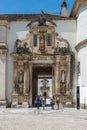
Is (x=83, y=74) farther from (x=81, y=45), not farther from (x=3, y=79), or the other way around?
(x=3, y=79)

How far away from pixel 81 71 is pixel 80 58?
1265 millimetres

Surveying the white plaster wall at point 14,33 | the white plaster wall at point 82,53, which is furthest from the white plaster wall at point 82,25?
the white plaster wall at point 14,33

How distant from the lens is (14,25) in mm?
37781

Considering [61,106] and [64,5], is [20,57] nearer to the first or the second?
[61,106]

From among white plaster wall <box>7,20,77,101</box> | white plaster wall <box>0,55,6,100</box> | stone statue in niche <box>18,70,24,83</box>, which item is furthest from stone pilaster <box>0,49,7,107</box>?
stone statue in niche <box>18,70,24,83</box>

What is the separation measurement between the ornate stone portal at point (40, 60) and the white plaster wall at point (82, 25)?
5.82ft

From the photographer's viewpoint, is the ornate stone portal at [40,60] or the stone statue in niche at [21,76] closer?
the ornate stone portal at [40,60]

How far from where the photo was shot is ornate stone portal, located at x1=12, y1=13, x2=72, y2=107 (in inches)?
1457

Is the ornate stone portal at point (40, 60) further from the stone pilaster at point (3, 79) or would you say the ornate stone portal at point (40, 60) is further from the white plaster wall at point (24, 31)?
the stone pilaster at point (3, 79)

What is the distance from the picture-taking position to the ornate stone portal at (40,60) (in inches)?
1457

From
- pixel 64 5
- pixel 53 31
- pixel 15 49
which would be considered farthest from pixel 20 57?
pixel 64 5

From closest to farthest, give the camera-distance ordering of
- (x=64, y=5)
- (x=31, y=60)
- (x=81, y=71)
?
(x=81, y=71)
(x=31, y=60)
(x=64, y=5)

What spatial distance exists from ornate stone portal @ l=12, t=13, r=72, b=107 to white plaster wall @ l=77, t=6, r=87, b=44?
1.77 meters

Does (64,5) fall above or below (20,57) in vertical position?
above
